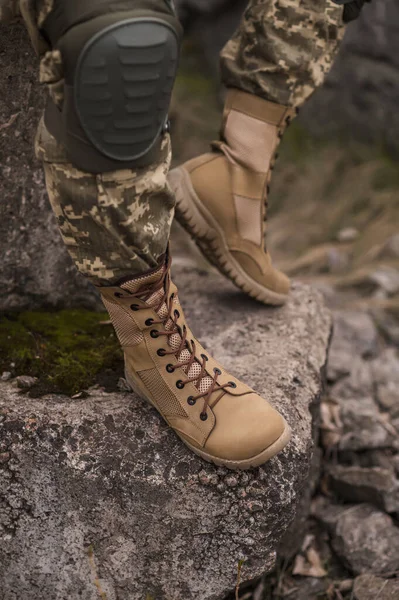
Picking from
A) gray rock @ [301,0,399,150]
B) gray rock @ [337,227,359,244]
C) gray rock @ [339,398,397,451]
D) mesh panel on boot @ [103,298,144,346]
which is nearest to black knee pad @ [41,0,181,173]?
mesh panel on boot @ [103,298,144,346]

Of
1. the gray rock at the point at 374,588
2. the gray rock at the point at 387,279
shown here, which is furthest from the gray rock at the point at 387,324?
the gray rock at the point at 374,588

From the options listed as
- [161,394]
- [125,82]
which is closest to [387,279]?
[161,394]

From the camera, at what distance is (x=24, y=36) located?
1740 millimetres

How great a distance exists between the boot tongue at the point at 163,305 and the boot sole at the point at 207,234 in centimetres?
48

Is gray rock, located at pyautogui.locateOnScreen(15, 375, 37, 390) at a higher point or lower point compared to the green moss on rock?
higher

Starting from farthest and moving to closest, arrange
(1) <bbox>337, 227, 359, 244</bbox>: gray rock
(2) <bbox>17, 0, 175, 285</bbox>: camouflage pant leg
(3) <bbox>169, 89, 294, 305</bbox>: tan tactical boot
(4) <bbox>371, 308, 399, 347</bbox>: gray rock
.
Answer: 1. (1) <bbox>337, 227, 359, 244</bbox>: gray rock
2. (4) <bbox>371, 308, 399, 347</bbox>: gray rock
3. (3) <bbox>169, 89, 294, 305</bbox>: tan tactical boot
4. (2) <bbox>17, 0, 175, 285</bbox>: camouflage pant leg

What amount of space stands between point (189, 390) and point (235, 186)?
71 centimetres

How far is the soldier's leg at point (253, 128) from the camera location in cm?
185

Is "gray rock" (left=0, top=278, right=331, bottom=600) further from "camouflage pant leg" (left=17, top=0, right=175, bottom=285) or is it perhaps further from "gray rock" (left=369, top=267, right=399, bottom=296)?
"gray rock" (left=369, top=267, right=399, bottom=296)

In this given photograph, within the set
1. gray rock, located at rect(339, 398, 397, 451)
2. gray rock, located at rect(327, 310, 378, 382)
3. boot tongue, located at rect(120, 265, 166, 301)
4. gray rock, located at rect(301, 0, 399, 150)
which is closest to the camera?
boot tongue, located at rect(120, 265, 166, 301)

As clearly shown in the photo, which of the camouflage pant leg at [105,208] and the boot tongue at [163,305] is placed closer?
the camouflage pant leg at [105,208]

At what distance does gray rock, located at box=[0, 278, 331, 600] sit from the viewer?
1585 mm

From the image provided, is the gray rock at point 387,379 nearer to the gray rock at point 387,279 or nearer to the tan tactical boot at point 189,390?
the gray rock at point 387,279

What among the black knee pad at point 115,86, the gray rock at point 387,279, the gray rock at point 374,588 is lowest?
the gray rock at point 387,279
